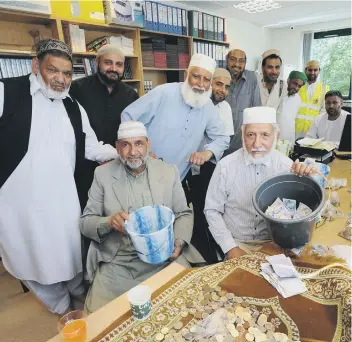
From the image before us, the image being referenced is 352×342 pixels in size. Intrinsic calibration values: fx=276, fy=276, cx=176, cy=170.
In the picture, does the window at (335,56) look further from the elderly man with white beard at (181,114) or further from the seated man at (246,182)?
the seated man at (246,182)

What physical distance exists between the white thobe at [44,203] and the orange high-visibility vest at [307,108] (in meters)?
3.17

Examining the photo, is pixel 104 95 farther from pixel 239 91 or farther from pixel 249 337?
pixel 249 337

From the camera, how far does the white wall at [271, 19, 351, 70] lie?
699 cm

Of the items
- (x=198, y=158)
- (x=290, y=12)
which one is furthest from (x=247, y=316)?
(x=290, y=12)

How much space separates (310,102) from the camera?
4117 millimetres

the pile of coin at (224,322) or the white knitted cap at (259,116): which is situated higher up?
the white knitted cap at (259,116)

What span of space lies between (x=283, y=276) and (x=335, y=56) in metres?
7.83

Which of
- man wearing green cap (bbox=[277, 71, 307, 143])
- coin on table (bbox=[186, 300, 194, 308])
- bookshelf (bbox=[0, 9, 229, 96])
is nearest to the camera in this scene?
coin on table (bbox=[186, 300, 194, 308])

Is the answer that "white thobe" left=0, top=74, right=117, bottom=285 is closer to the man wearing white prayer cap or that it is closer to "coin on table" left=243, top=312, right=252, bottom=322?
the man wearing white prayer cap

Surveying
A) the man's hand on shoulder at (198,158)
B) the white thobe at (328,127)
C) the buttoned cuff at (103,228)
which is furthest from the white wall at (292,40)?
the buttoned cuff at (103,228)

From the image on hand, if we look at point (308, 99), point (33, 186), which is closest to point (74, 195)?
point (33, 186)

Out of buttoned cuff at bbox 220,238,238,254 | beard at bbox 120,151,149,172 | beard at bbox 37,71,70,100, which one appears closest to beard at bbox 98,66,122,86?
beard at bbox 37,71,70,100

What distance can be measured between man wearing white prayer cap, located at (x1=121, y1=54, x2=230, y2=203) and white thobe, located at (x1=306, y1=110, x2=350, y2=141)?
162cm

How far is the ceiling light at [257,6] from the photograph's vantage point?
15.6 ft
